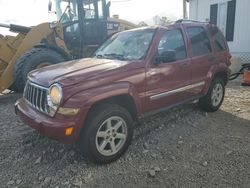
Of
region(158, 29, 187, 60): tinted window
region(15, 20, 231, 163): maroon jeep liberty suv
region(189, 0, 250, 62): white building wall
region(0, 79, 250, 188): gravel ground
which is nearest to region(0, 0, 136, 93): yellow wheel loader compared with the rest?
A: region(0, 79, 250, 188): gravel ground

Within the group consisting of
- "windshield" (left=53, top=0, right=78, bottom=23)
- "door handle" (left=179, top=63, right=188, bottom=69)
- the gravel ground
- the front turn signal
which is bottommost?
the gravel ground

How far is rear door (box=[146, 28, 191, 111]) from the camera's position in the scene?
4043mm

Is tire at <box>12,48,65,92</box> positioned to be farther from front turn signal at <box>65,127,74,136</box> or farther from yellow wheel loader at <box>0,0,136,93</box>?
Answer: front turn signal at <box>65,127,74,136</box>

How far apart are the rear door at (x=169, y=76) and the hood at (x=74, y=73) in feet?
1.82

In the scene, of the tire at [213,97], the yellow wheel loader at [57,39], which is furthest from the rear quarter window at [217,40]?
the yellow wheel loader at [57,39]

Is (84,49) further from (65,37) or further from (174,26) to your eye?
(174,26)

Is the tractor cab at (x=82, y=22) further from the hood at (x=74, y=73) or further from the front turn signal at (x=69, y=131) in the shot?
the front turn signal at (x=69, y=131)

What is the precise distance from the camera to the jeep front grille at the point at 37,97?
11.3 feet

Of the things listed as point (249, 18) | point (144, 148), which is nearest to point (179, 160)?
point (144, 148)

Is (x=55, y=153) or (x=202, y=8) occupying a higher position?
(x=202, y=8)

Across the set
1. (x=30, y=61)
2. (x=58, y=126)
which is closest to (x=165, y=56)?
(x=58, y=126)

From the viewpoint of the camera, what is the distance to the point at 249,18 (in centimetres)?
1069

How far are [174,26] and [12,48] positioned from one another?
15.7 feet

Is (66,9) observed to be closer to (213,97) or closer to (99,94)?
(213,97)
